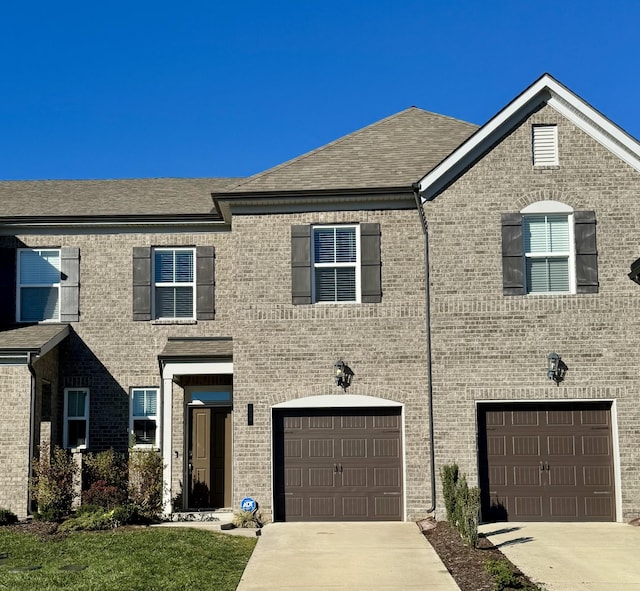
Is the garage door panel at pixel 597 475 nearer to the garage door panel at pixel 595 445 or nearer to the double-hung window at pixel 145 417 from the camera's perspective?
the garage door panel at pixel 595 445

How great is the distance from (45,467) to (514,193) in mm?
9940

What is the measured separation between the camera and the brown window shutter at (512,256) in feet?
51.9

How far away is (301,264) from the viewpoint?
1633cm

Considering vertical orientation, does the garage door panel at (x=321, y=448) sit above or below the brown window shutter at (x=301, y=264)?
below

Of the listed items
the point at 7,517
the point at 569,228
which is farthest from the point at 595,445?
the point at 7,517

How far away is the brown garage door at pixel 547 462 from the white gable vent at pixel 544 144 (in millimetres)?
4459

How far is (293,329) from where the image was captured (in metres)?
16.2

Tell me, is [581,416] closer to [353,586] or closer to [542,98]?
[542,98]

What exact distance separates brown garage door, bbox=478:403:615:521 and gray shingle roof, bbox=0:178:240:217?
7894 millimetres

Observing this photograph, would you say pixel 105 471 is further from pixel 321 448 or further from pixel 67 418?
pixel 321 448

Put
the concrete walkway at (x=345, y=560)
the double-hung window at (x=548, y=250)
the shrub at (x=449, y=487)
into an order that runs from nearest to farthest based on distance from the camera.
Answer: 1. the concrete walkway at (x=345, y=560)
2. the shrub at (x=449, y=487)
3. the double-hung window at (x=548, y=250)

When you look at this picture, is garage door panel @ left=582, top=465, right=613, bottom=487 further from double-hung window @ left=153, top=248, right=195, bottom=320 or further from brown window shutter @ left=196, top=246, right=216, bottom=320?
double-hung window @ left=153, top=248, right=195, bottom=320

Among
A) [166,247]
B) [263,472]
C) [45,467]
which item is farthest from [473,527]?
[166,247]

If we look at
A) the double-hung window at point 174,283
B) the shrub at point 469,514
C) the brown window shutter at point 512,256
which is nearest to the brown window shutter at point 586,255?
the brown window shutter at point 512,256
